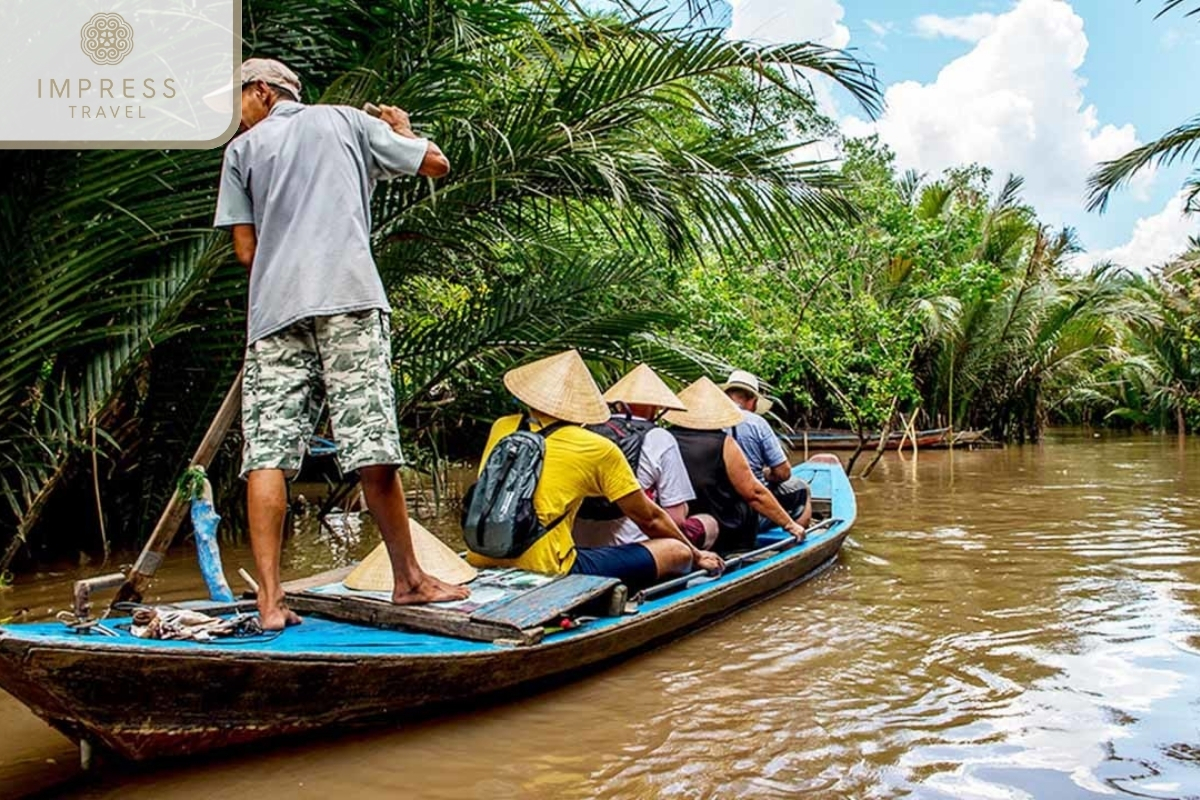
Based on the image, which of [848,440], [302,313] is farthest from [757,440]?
[848,440]

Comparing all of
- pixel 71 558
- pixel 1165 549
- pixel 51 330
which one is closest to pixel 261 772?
pixel 51 330

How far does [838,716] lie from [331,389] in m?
2.21

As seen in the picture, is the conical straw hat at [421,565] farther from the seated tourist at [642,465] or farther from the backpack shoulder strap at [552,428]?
the seated tourist at [642,465]

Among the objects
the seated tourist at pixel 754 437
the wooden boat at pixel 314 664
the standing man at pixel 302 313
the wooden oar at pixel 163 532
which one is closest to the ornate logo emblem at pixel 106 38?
the standing man at pixel 302 313

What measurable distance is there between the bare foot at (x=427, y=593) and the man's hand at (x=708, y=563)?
64.6 inches

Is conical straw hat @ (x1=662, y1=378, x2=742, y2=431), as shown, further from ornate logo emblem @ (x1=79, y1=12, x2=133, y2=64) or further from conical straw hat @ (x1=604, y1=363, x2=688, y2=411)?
ornate logo emblem @ (x1=79, y1=12, x2=133, y2=64)

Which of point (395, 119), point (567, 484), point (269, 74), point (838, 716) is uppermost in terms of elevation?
point (269, 74)

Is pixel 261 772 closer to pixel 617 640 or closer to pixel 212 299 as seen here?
pixel 617 640

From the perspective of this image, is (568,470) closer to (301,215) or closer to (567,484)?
(567,484)

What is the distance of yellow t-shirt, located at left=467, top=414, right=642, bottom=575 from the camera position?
4.37 meters

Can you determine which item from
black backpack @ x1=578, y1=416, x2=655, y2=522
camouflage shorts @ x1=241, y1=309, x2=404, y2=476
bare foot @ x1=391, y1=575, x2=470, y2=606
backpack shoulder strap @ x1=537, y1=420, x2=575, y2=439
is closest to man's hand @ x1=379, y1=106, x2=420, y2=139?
camouflage shorts @ x1=241, y1=309, x2=404, y2=476

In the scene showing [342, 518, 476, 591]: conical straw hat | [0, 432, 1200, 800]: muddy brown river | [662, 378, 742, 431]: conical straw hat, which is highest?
[662, 378, 742, 431]: conical straw hat

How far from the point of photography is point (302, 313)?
331cm

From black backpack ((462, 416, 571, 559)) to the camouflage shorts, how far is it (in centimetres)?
91
